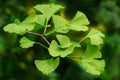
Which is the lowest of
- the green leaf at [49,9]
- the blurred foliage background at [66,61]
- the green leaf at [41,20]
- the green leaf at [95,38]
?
the blurred foliage background at [66,61]

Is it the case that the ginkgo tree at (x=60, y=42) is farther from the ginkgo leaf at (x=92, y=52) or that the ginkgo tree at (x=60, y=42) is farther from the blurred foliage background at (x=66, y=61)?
the blurred foliage background at (x=66, y=61)

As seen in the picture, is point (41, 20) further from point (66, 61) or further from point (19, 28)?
point (66, 61)

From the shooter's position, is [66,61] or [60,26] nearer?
[60,26]

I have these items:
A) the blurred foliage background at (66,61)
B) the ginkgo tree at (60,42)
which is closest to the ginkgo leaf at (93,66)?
the ginkgo tree at (60,42)

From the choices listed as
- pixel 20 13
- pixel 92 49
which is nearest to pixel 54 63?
pixel 92 49

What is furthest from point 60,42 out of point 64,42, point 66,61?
point 66,61

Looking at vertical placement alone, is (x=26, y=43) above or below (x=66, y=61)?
above
